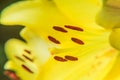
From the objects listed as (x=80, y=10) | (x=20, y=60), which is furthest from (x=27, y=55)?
(x=80, y=10)

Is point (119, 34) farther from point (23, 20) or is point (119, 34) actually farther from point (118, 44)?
→ point (23, 20)

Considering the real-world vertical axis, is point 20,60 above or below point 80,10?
→ below

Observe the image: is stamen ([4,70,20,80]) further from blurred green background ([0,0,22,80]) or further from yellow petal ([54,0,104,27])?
yellow petal ([54,0,104,27])

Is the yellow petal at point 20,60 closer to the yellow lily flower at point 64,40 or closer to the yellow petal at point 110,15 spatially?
the yellow lily flower at point 64,40

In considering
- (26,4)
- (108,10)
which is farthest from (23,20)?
(108,10)

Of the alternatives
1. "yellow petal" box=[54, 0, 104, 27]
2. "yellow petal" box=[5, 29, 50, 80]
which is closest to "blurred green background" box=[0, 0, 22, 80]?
"yellow petal" box=[5, 29, 50, 80]

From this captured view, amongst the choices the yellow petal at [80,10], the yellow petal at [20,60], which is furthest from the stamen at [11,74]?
the yellow petal at [80,10]

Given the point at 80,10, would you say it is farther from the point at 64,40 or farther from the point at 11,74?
the point at 11,74

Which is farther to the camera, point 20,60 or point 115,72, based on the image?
point 20,60
